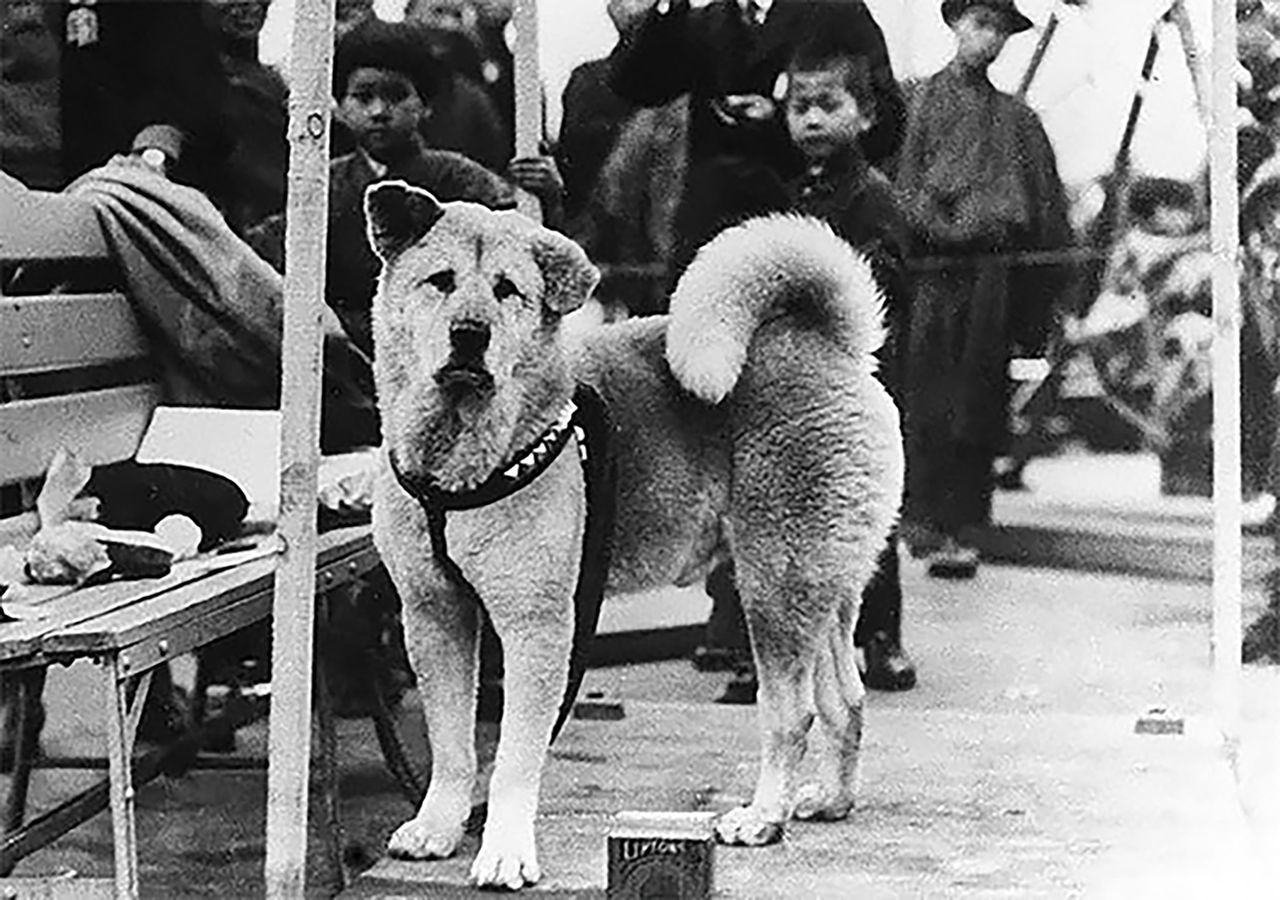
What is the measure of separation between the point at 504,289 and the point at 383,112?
1.96 feet

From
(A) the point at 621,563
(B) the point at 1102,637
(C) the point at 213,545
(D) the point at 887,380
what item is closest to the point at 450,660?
(A) the point at 621,563

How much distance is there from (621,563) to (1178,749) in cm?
111

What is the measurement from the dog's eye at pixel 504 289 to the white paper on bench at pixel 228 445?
82 centimetres

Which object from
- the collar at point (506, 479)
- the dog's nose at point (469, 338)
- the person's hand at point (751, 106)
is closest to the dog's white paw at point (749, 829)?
the collar at point (506, 479)

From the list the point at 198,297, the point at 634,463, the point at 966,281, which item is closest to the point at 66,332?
the point at 198,297

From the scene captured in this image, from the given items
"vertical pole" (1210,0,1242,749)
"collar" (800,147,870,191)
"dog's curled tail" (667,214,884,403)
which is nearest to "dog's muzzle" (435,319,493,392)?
"dog's curled tail" (667,214,884,403)

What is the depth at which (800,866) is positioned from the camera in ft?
11.6

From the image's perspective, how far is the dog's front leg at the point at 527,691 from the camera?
→ 3529 millimetres

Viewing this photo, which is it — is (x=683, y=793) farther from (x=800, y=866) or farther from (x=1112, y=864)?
(x=1112, y=864)

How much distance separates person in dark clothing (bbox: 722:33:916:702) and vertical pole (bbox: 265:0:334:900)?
883 millimetres

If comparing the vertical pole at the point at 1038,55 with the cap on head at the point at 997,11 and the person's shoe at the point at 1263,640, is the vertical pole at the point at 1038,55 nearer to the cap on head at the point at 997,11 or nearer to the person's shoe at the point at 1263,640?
the cap on head at the point at 997,11

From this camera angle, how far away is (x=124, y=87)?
13.2 ft

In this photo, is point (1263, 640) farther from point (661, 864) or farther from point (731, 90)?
point (731, 90)

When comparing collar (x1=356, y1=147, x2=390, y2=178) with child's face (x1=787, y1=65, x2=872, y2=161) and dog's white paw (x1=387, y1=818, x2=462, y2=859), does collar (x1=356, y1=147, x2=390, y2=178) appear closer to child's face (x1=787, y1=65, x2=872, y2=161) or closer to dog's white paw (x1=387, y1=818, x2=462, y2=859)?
child's face (x1=787, y1=65, x2=872, y2=161)
